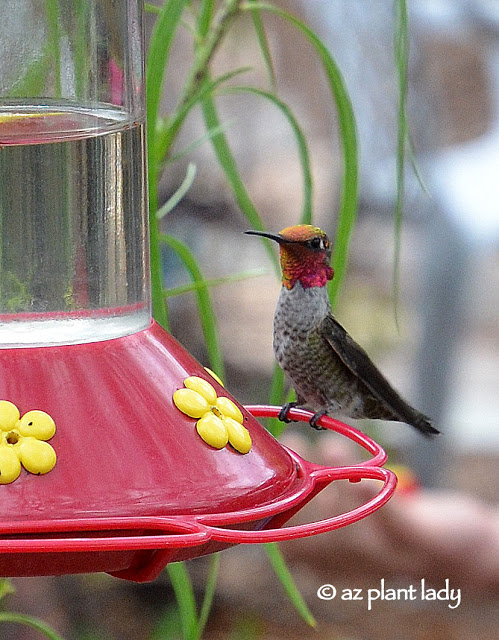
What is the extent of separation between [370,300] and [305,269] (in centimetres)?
363

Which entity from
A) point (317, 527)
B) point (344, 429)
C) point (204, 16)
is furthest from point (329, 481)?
point (204, 16)

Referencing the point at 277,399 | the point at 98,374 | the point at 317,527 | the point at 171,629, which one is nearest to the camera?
the point at 317,527

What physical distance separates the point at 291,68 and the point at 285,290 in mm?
2837

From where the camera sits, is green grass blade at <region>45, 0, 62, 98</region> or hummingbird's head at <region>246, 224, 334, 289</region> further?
hummingbird's head at <region>246, 224, 334, 289</region>

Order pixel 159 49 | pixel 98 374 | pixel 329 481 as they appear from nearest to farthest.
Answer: pixel 98 374 < pixel 329 481 < pixel 159 49

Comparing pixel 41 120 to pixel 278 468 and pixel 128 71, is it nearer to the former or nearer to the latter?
pixel 128 71

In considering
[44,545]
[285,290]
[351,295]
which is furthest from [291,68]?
[44,545]

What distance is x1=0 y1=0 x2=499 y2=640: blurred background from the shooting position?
9.98 ft

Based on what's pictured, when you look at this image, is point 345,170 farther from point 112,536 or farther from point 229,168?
point 112,536

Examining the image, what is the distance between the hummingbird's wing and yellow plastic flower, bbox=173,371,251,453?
0.46 m

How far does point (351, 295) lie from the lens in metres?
4.99

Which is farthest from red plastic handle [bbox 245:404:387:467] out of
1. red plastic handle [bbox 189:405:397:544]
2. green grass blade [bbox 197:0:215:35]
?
green grass blade [bbox 197:0:215:35]

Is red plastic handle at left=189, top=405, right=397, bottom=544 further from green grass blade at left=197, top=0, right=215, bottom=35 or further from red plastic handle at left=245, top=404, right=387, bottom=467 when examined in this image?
green grass blade at left=197, top=0, right=215, bottom=35

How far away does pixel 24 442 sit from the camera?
766 millimetres
